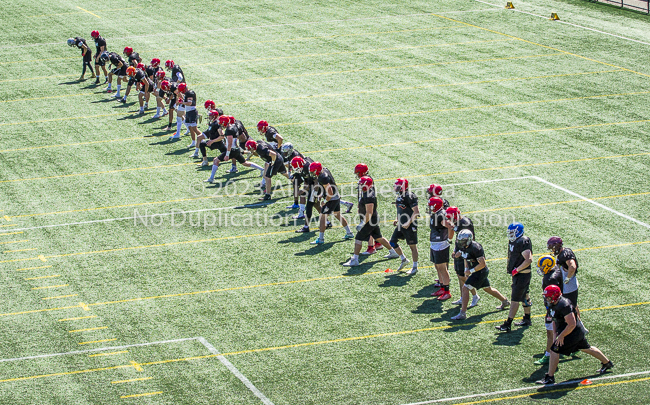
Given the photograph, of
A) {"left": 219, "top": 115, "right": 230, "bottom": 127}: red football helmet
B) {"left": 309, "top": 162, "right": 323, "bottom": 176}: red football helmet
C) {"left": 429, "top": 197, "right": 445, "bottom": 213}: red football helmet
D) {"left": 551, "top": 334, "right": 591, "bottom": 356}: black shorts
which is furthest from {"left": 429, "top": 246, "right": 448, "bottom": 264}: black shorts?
{"left": 219, "top": 115, "right": 230, "bottom": 127}: red football helmet

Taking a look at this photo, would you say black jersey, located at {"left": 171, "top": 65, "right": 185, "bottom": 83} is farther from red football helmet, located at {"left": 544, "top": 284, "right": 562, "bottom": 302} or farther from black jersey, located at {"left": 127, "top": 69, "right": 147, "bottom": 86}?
red football helmet, located at {"left": 544, "top": 284, "right": 562, "bottom": 302}

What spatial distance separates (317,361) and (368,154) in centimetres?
1050

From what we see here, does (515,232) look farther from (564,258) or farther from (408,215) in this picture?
(408,215)

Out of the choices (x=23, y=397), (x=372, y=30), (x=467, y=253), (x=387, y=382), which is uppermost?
(x=372, y=30)

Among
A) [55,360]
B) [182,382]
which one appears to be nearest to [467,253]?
[182,382]

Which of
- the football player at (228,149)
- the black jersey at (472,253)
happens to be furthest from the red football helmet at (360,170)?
the football player at (228,149)

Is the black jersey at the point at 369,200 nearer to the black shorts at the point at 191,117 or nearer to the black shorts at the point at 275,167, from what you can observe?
the black shorts at the point at 275,167

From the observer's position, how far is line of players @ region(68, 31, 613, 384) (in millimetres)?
11562

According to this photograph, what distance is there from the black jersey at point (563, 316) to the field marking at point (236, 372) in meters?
4.37

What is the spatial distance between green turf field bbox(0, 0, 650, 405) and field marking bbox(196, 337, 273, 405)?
0.06 m

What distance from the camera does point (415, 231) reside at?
1509cm

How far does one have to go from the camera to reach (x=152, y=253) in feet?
54.6

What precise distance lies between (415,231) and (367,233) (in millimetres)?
991

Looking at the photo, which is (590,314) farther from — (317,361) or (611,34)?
(611,34)
